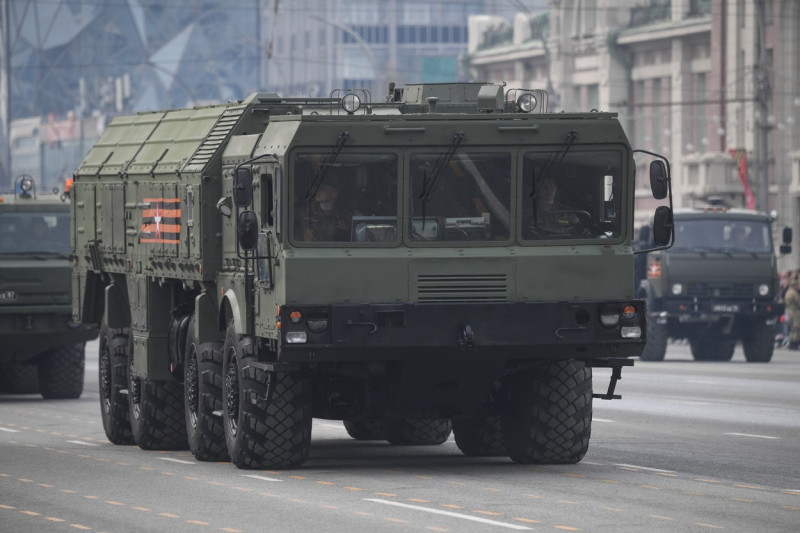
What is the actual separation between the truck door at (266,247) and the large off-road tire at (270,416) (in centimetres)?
35

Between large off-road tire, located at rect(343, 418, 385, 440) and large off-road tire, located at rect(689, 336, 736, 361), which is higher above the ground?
large off-road tire, located at rect(343, 418, 385, 440)

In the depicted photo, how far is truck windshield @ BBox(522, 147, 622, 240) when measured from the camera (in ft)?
53.8

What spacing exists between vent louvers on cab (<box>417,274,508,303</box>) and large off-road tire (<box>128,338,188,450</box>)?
14.0ft

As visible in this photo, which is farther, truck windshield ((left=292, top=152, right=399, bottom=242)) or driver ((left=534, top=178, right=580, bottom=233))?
driver ((left=534, top=178, right=580, bottom=233))

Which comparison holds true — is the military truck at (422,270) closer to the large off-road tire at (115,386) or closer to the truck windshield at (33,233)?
the large off-road tire at (115,386)

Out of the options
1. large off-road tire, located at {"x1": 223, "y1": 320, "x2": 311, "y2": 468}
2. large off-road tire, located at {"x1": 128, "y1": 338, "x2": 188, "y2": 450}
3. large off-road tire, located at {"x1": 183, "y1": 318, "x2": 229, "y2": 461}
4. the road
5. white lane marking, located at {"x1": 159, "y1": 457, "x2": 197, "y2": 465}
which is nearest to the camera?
the road

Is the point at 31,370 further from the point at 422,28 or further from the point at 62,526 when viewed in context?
the point at 422,28

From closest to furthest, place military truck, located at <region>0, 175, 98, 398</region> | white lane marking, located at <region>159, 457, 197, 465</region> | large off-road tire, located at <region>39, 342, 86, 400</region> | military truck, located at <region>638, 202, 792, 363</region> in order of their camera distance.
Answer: white lane marking, located at <region>159, 457, 197, 465</region>, military truck, located at <region>0, 175, 98, 398</region>, large off-road tire, located at <region>39, 342, 86, 400</region>, military truck, located at <region>638, 202, 792, 363</region>

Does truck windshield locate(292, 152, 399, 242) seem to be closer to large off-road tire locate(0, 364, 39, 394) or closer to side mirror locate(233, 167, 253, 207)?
side mirror locate(233, 167, 253, 207)

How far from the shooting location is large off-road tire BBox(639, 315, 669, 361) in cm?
3828

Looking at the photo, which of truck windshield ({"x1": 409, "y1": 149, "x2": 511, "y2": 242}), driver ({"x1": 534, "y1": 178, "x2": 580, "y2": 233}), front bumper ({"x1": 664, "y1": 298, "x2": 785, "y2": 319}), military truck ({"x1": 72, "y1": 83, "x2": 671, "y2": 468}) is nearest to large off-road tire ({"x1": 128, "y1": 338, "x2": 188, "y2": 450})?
military truck ({"x1": 72, "y1": 83, "x2": 671, "y2": 468})

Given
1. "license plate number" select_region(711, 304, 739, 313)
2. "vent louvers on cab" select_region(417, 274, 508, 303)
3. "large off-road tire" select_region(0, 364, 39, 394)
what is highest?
"vent louvers on cab" select_region(417, 274, 508, 303)

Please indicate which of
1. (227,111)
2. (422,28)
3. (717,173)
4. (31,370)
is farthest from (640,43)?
(422,28)

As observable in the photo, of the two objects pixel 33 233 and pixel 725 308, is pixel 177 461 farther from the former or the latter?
pixel 725 308
